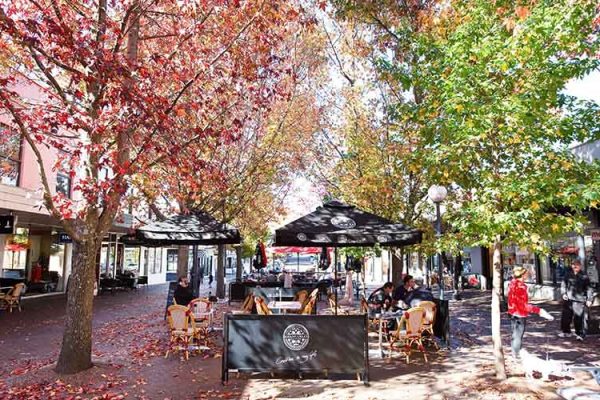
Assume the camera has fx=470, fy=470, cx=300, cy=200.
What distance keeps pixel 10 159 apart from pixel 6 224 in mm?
2545

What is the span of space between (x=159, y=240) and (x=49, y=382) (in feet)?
12.7

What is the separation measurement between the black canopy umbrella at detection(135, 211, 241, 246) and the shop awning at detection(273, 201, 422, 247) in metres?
2.73

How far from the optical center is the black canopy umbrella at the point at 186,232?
9.96 metres

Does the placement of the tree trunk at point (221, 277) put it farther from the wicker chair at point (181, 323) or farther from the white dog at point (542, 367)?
the white dog at point (542, 367)

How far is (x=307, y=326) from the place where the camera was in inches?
263

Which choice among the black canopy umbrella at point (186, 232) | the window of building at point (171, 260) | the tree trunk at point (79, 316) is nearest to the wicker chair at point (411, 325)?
the black canopy umbrella at point (186, 232)

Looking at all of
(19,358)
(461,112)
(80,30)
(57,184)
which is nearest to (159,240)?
(19,358)

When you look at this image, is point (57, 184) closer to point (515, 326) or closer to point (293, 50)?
point (293, 50)

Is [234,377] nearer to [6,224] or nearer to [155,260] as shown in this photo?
[6,224]

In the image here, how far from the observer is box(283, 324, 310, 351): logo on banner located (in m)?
6.68

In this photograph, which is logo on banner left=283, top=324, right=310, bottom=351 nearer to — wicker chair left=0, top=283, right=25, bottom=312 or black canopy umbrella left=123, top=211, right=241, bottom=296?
black canopy umbrella left=123, top=211, right=241, bottom=296

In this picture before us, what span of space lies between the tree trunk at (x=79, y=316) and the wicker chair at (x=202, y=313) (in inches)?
98.3

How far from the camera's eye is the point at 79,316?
7.23 meters

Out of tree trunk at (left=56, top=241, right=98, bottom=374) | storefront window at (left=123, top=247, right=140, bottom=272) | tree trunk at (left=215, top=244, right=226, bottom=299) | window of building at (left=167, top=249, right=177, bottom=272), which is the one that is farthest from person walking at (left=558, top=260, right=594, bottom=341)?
window of building at (left=167, top=249, right=177, bottom=272)
